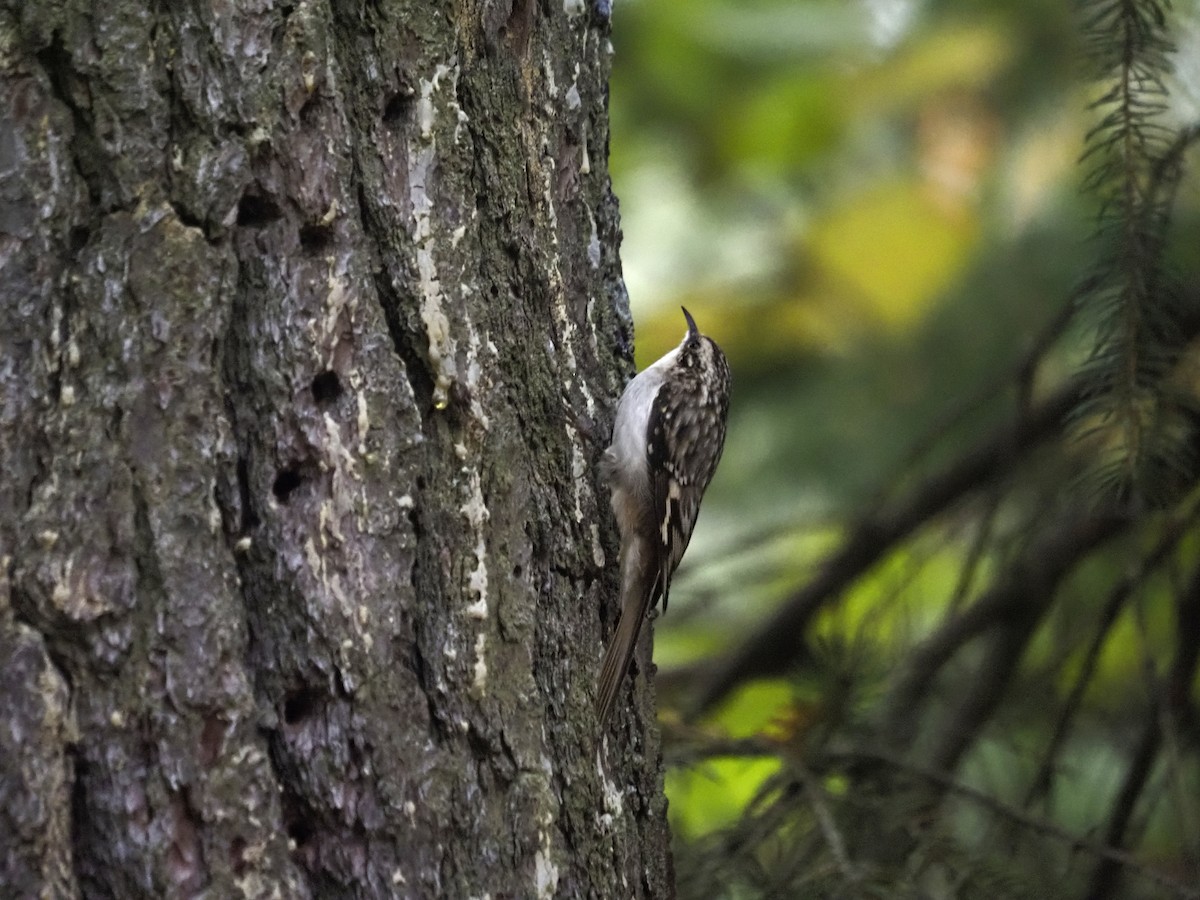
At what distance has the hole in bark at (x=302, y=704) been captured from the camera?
168 cm

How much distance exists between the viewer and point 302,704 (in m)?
1.68

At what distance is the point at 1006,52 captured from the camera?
414 centimetres

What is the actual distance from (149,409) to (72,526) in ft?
0.50

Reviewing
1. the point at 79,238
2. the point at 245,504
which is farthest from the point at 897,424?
the point at 79,238

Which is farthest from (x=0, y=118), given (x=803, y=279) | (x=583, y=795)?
(x=803, y=279)

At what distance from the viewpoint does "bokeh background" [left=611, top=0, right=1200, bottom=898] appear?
8.41 feet

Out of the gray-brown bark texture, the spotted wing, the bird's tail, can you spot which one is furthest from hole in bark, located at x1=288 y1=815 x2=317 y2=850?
the spotted wing

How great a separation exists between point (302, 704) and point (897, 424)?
2.39 meters

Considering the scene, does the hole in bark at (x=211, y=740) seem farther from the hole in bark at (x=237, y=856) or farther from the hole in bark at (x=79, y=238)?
the hole in bark at (x=79, y=238)

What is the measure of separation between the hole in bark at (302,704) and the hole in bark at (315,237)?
1.70 ft

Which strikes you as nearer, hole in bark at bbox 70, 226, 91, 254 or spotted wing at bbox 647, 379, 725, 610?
hole in bark at bbox 70, 226, 91, 254

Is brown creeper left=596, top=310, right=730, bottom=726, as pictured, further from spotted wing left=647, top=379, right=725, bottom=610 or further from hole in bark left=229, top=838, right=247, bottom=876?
hole in bark left=229, top=838, right=247, bottom=876

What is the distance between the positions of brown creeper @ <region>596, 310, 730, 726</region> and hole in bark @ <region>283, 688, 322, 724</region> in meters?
0.44

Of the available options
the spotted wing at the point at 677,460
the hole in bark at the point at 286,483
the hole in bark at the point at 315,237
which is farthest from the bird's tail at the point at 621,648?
the hole in bark at the point at 315,237
